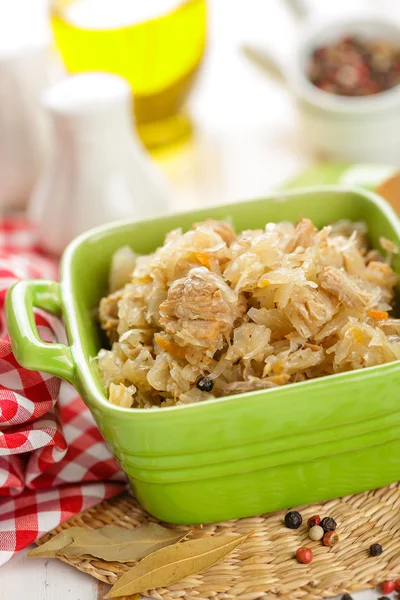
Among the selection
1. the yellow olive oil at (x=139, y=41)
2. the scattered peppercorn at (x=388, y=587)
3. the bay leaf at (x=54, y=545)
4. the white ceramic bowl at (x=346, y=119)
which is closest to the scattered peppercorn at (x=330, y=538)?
the scattered peppercorn at (x=388, y=587)

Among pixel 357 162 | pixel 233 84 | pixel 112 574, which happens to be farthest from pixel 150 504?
pixel 233 84

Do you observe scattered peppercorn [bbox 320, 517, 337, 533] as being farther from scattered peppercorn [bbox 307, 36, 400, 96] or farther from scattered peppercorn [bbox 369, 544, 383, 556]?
scattered peppercorn [bbox 307, 36, 400, 96]

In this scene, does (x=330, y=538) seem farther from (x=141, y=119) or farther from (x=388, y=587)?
(x=141, y=119)

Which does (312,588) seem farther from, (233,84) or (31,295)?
(233,84)

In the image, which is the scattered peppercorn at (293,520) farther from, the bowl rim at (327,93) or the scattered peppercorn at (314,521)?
the bowl rim at (327,93)

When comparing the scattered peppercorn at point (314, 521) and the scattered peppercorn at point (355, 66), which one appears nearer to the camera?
the scattered peppercorn at point (314, 521)

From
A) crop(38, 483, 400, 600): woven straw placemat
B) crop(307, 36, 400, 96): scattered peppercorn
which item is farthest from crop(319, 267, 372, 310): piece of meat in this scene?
crop(307, 36, 400, 96): scattered peppercorn

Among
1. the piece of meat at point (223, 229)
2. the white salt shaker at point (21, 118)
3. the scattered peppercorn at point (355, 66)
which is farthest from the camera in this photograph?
the scattered peppercorn at point (355, 66)

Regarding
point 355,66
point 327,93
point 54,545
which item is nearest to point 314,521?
point 54,545
